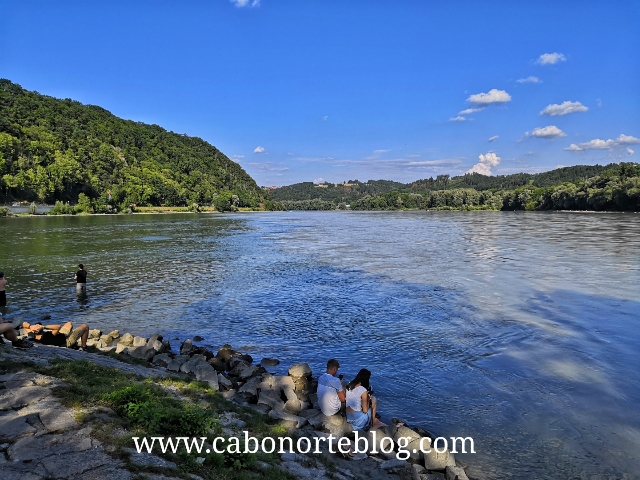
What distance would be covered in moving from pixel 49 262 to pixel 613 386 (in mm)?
43328

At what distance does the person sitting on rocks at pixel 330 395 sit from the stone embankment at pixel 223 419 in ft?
0.69

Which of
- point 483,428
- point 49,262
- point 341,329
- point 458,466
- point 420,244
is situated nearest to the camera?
point 458,466

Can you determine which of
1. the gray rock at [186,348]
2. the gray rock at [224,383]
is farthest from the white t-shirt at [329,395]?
the gray rock at [186,348]

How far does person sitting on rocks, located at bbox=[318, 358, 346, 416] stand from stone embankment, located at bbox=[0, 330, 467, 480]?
209 mm

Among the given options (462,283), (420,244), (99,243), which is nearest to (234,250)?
(99,243)

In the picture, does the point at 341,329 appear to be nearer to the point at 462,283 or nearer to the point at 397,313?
the point at 397,313

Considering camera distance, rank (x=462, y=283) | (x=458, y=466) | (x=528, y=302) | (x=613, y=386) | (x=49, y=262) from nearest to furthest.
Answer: (x=458, y=466) < (x=613, y=386) < (x=528, y=302) < (x=462, y=283) < (x=49, y=262)

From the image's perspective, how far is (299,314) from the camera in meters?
22.8

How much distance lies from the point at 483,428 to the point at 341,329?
9.63 metres

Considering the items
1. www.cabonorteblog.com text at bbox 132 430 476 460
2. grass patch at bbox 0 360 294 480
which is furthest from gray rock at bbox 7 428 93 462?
www.cabonorteblog.com text at bbox 132 430 476 460

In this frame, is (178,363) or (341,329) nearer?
(178,363)

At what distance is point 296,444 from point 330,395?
76.3 inches

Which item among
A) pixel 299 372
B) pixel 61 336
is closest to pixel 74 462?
pixel 299 372

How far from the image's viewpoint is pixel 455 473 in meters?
8.36
